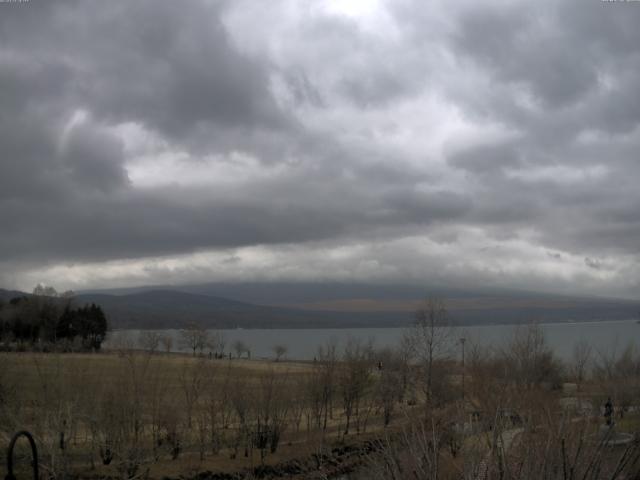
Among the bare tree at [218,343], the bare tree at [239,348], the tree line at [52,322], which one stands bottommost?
the bare tree at [239,348]

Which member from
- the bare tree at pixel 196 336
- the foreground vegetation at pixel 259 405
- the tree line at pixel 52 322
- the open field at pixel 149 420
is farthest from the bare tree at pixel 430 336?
the tree line at pixel 52 322

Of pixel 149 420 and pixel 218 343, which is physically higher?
pixel 149 420

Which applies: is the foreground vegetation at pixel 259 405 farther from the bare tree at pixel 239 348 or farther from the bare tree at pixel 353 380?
the bare tree at pixel 239 348

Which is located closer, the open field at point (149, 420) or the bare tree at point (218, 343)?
the open field at point (149, 420)

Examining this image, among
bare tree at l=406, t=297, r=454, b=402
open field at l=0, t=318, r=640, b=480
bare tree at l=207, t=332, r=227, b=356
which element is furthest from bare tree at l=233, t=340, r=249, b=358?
open field at l=0, t=318, r=640, b=480

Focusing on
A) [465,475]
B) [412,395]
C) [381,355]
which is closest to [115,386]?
[412,395]

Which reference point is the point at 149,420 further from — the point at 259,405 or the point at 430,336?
the point at 430,336

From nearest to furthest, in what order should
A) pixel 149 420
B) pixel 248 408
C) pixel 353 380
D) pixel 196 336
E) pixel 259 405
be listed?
pixel 149 420 < pixel 248 408 < pixel 259 405 < pixel 353 380 < pixel 196 336

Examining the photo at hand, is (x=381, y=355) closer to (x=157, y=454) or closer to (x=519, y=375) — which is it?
(x=519, y=375)

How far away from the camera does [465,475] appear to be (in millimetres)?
12133

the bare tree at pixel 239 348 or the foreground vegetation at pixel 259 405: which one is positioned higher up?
the foreground vegetation at pixel 259 405

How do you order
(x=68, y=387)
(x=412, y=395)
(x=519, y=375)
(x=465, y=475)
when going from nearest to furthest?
(x=465, y=475)
(x=68, y=387)
(x=519, y=375)
(x=412, y=395)

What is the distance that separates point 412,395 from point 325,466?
20.0 m

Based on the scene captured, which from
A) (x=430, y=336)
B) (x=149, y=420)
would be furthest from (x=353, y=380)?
(x=149, y=420)
